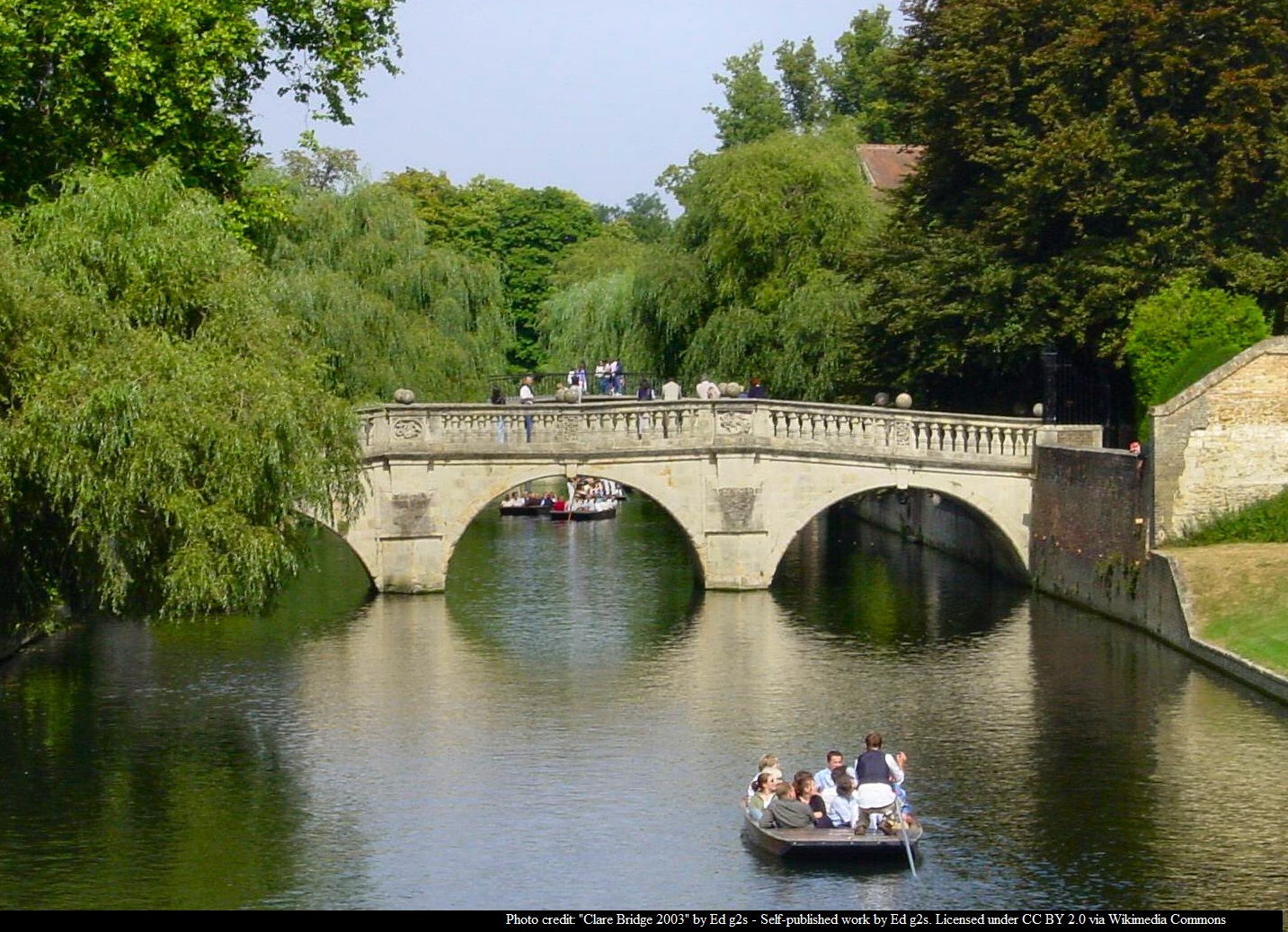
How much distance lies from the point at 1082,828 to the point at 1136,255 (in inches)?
725

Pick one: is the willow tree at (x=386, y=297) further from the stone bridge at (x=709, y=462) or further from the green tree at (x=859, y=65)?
the green tree at (x=859, y=65)

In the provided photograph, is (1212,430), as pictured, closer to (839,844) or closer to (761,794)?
(761,794)

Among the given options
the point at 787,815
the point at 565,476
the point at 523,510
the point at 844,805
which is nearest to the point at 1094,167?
the point at 565,476

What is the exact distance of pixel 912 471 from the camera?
128 feet

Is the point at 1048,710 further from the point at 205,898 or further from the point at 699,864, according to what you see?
the point at 205,898

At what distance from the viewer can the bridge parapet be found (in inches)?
1532

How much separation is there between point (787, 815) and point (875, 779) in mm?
1198

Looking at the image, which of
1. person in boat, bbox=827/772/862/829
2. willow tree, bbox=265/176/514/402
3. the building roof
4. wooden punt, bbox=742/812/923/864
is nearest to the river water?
wooden punt, bbox=742/812/923/864

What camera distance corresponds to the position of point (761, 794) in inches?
874

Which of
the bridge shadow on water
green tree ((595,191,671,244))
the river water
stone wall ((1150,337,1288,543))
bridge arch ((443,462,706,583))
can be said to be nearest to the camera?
the river water

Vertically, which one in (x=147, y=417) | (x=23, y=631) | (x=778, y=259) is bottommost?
(x=23, y=631)

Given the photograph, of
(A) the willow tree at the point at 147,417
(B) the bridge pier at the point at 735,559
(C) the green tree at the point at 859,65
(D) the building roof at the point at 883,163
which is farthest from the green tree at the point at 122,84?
(C) the green tree at the point at 859,65

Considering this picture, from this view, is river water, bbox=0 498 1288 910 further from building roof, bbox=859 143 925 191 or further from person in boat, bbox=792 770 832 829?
building roof, bbox=859 143 925 191

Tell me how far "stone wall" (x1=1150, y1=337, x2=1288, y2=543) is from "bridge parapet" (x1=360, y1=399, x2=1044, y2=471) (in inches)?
194
